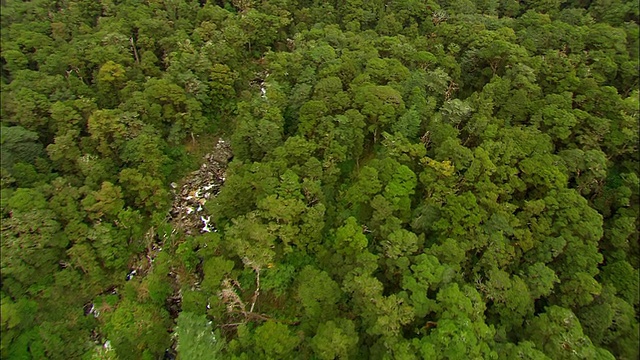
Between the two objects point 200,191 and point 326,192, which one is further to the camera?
point 200,191

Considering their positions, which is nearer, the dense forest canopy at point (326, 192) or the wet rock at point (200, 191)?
the dense forest canopy at point (326, 192)

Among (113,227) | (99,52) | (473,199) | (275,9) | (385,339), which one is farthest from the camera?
(275,9)

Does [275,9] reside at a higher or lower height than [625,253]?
higher

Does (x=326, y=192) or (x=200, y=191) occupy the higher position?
(x=326, y=192)

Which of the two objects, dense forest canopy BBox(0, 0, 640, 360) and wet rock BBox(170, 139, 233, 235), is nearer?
dense forest canopy BBox(0, 0, 640, 360)

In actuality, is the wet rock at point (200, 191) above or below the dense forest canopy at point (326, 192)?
below

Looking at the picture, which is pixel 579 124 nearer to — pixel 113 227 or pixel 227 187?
pixel 227 187

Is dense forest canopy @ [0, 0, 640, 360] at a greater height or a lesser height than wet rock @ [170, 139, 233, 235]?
greater

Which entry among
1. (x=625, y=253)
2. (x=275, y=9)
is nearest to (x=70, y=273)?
(x=275, y=9)
